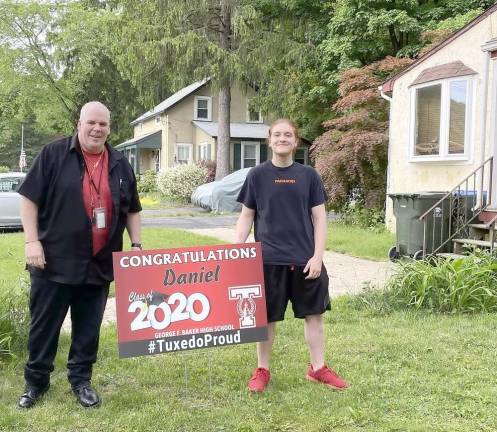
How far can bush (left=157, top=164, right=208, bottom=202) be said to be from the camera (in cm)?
2542

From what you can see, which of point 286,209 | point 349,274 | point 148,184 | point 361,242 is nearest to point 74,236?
point 286,209

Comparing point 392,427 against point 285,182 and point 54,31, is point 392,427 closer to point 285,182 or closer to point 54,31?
point 285,182

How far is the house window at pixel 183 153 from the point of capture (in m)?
32.5

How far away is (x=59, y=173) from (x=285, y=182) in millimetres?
1422

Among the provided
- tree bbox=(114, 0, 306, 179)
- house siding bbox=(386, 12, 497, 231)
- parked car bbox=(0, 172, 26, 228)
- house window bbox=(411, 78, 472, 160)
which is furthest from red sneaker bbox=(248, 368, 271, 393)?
tree bbox=(114, 0, 306, 179)

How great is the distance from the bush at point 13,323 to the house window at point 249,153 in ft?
85.8

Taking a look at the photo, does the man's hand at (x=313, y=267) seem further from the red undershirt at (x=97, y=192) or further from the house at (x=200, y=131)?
the house at (x=200, y=131)

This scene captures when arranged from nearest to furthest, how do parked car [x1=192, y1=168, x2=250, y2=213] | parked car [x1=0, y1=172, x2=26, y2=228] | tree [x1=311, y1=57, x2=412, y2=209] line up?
parked car [x1=0, y1=172, x2=26, y2=228], tree [x1=311, y1=57, x2=412, y2=209], parked car [x1=192, y1=168, x2=250, y2=213]

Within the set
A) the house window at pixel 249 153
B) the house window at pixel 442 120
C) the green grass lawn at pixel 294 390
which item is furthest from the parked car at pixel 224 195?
the green grass lawn at pixel 294 390

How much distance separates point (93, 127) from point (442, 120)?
8801 millimetres

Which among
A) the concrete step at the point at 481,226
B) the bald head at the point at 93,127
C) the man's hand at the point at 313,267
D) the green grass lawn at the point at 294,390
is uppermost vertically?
the bald head at the point at 93,127

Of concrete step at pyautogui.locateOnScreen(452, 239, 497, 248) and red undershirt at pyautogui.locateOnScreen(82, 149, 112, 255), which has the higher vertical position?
red undershirt at pyautogui.locateOnScreen(82, 149, 112, 255)

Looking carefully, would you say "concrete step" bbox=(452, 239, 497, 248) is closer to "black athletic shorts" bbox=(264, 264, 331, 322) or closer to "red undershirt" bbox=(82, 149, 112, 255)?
"black athletic shorts" bbox=(264, 264, 331, 322)

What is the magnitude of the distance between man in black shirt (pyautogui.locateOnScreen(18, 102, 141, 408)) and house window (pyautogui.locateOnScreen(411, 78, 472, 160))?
837 cm
